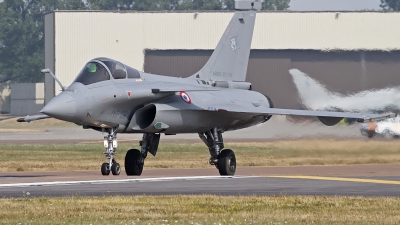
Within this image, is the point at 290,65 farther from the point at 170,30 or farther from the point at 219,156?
the point at 219,156

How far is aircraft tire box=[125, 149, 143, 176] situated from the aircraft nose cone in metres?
3.72

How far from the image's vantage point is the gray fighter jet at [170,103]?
19.5m

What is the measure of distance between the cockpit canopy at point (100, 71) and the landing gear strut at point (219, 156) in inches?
129

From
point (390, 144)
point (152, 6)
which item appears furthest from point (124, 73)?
point (152, 6)

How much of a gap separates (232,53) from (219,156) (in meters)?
4.02

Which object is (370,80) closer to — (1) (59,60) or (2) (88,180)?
(1) (59,60)

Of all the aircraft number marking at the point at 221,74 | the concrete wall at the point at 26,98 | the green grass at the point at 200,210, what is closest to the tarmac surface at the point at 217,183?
the green grass at the point at 200,210

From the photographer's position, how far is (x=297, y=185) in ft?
58.1

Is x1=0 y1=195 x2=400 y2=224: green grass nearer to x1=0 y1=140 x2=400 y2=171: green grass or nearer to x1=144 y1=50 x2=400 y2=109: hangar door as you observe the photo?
x1=0 y1=140 x2=400 y2=171: green grass

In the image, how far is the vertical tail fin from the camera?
79.7 ft

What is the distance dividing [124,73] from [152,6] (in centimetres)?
10496

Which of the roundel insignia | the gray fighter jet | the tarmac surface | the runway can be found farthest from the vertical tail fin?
the runway

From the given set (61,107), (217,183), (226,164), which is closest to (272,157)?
(226,164)

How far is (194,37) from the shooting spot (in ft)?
205
